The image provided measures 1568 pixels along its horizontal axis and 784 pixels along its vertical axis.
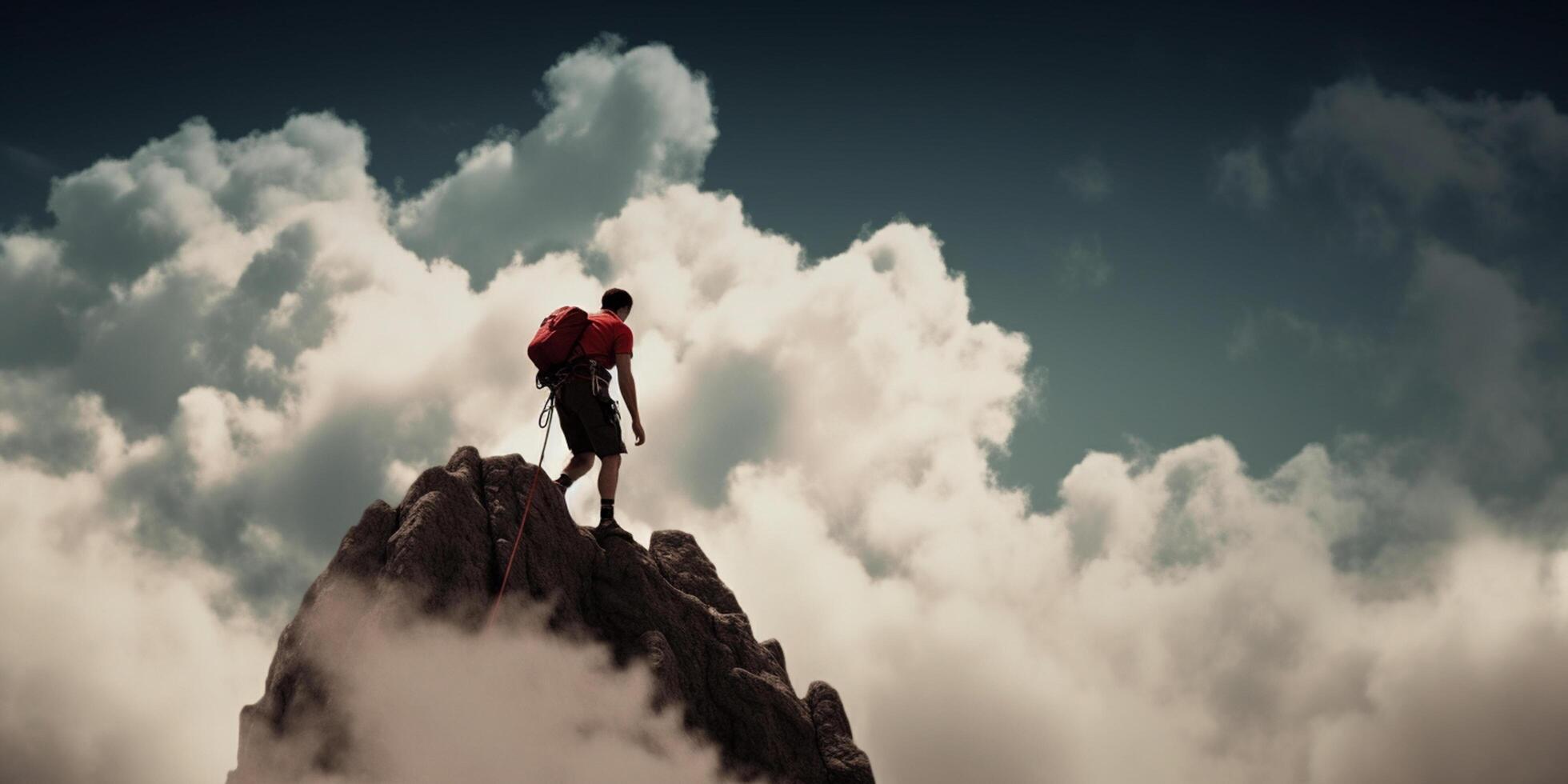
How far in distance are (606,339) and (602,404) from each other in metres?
1.00

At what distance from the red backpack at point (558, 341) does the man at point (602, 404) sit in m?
0.12

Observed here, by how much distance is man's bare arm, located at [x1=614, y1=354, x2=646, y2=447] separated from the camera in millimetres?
15836

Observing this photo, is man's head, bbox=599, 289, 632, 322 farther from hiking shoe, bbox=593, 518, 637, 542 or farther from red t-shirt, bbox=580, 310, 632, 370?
hiking shoe, bbox=593, 518, 637, 542

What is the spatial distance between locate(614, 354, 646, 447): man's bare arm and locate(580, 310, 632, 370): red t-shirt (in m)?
0.11

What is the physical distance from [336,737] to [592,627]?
3.81 meters

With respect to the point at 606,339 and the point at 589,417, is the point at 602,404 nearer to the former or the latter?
the point at 589,417

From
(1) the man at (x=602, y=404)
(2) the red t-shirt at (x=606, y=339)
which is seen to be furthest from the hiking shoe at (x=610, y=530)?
(2) the red t-shirt at (x=606, y=339)

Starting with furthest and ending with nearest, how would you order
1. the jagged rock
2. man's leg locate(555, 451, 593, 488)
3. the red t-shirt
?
man's leg locate(555, 451, 593, 488), the red t-shirt, the jagged rock

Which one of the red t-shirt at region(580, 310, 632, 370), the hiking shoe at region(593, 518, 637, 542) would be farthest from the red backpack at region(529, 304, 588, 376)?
the hiking shoe at region(593, 518, 637, 542)

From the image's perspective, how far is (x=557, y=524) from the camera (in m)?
15.2

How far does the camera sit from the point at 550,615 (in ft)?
47.2

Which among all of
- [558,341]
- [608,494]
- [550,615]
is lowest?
[550,615]


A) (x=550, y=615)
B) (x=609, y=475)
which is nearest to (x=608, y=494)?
(x=609, y=475)

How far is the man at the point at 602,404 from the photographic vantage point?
15.7 metres
